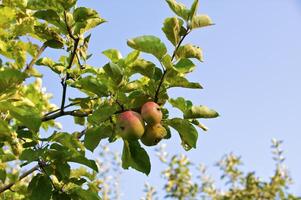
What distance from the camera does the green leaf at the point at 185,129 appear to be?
2189 mm

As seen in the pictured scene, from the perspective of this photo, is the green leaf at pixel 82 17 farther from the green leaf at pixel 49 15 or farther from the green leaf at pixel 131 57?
the green leaf at pixel 131 57

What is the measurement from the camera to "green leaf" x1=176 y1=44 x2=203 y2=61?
83.1 inches

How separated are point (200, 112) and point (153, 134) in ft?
0.84

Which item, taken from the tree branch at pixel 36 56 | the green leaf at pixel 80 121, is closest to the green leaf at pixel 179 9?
the tree branch at pixel 36 56

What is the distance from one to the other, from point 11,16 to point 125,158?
1001mm

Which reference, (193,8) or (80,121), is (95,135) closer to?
(193,8)

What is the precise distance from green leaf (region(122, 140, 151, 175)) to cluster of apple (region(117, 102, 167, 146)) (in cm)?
16

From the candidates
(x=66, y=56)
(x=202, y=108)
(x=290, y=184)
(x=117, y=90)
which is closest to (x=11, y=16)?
(x=66, y=56)

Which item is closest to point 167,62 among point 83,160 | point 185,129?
point 185,129

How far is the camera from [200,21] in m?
2.09

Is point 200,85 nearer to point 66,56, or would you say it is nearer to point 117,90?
point 117,90

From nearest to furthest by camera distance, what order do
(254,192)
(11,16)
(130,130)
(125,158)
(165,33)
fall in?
(130,130) → (165,33) → (125,158) → (11,16) → (254,192)

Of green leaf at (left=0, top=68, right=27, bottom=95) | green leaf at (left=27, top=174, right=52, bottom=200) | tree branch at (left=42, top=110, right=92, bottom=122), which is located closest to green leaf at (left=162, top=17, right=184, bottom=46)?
green leaf at (left=0, top=68, right=27, bottom=95)

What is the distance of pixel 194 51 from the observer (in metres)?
2.12
